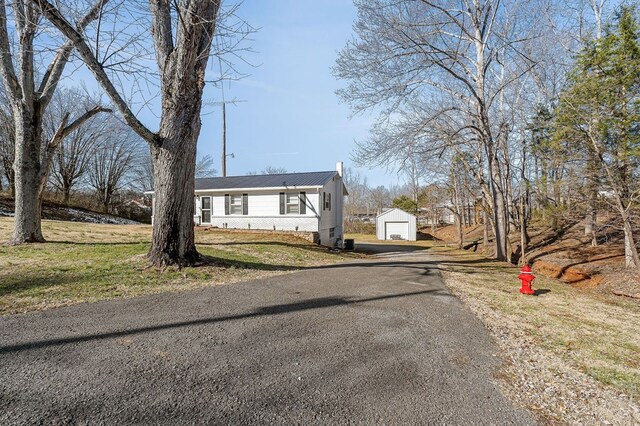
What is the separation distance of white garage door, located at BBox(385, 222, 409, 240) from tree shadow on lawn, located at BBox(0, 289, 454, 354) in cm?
2740

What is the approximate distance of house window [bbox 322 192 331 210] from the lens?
57.4 feet

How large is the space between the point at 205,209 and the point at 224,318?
661 inches

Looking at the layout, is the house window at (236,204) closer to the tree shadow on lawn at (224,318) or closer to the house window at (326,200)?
the house window at (326,200)

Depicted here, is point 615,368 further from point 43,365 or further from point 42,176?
point 42,176

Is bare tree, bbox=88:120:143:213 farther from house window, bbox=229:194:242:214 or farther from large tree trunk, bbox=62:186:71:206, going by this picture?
house window, bbox=229:194:242:214

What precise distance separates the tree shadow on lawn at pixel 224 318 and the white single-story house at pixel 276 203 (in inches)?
454

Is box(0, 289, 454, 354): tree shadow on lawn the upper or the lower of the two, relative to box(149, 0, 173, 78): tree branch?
lower

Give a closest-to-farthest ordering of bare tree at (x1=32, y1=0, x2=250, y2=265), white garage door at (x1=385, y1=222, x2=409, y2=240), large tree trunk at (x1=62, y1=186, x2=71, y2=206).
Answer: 1. bare tree at (x1=32, y1=0, x2=250, y2=265)
2. large tree trunk at (x1=62, y1=186, x2=71, y2=206)
3. white garage door at (x1=385, y1=222, x2=409, y2=240)

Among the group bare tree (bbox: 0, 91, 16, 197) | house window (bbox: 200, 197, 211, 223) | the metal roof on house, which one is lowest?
house window (bbox: 200, 197, 211, 223)

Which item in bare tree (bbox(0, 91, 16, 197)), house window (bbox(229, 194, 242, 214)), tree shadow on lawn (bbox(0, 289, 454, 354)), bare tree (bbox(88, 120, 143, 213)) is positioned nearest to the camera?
tree shadow on lawn (bbox(0, 289, 454, 354))

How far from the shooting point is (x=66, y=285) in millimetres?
4930

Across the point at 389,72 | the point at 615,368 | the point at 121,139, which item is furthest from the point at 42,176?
the point at 121,139

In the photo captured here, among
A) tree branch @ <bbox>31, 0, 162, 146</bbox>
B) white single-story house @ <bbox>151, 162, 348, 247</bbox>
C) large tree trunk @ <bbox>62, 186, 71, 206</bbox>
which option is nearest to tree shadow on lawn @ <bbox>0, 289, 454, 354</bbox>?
tree branch @ <bbox>31, 0, 162, 146</bbox>

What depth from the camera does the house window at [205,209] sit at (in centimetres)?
1942
